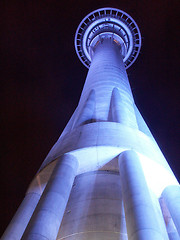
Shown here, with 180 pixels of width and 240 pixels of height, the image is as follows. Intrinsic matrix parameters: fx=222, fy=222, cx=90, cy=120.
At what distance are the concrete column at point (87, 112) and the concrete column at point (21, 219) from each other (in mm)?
6164

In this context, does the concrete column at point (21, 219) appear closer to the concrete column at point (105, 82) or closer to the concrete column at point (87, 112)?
the concrete column at point (87, 112)

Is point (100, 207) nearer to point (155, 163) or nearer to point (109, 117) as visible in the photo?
point (155, 163)

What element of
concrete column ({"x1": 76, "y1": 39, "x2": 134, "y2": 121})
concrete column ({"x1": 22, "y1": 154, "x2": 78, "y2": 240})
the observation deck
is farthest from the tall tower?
the observation deck

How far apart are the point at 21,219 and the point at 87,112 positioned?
8993 mm

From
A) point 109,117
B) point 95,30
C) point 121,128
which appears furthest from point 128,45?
point 121,128

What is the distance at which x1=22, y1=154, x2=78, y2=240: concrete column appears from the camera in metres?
8.18

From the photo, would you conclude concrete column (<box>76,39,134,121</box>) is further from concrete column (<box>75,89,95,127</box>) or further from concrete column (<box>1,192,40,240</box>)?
concrete column (<box>1,192,40,240</box>)

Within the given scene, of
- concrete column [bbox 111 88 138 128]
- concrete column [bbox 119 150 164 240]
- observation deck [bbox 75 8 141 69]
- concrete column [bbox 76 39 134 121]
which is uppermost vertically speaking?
observation deck [bbox 75 8 141 69]

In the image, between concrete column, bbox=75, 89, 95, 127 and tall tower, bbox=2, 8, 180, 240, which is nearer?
tall tower, bbox=2, 8, 180, 240

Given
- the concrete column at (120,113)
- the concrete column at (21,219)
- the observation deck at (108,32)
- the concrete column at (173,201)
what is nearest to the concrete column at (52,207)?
the concrete column at (21,219)

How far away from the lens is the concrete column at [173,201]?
1097 cm

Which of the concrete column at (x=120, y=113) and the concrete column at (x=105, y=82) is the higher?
the concrete column at (x=105, y=82)

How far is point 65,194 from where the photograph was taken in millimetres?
10062

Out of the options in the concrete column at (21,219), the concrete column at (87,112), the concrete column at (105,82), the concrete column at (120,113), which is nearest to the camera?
the concrete column at (21,219)
